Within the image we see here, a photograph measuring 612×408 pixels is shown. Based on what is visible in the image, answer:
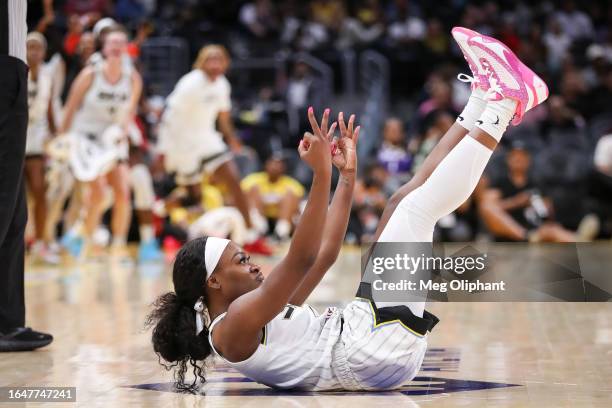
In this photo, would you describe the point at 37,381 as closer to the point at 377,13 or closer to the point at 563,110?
the point at 563,110

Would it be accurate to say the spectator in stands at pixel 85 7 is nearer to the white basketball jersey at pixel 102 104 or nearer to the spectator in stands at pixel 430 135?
the white basketball jersey at pixel 102 104

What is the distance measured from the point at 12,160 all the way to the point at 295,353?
1.59 meters

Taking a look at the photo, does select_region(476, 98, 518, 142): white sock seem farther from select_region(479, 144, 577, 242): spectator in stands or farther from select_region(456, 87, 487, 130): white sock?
select_region(479, 144, 577, 242): spectator in stands

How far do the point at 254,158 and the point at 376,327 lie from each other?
32.3 ft

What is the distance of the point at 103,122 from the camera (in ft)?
33.0

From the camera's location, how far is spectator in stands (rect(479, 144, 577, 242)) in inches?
450

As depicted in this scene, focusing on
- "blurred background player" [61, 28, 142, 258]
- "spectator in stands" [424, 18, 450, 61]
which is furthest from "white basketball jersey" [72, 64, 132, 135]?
"spectator in stands" [424, 18, 450, 61]

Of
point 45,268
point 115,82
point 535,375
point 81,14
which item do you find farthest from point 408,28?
point 535,375

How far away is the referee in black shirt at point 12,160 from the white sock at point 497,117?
1943mm

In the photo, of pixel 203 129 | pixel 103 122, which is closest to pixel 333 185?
pixel 203 129

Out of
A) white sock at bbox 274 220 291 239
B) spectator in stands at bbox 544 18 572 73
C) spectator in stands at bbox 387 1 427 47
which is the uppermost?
spectator in stands at bbox 387 1 427 47

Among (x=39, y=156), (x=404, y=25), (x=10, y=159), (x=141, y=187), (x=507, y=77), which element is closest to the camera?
(x=507, y=77)

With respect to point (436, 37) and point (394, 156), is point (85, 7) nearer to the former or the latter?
point (394, 156)

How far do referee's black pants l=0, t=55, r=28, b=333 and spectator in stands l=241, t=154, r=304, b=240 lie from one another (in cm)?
751
